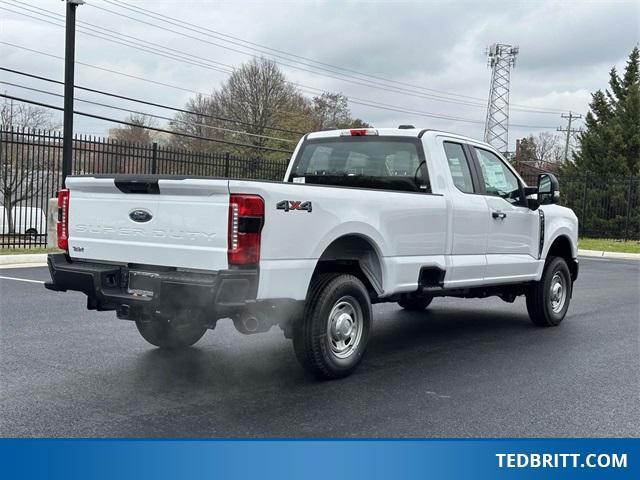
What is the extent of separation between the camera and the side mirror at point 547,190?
303 inches

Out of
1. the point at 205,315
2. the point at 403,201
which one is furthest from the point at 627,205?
the point at 205,315

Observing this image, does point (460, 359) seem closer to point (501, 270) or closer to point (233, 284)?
point (501, 270)

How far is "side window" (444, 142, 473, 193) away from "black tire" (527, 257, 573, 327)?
187 cm

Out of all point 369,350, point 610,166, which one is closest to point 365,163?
point 369,350

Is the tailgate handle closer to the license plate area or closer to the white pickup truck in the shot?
the white pickup truck

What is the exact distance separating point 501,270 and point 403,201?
190 centimetres

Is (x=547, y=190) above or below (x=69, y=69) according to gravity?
below

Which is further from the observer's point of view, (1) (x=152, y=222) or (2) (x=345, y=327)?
(2) (x=345, y=327)

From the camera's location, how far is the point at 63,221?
226 inches

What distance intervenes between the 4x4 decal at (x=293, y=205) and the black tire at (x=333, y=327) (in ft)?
2.30

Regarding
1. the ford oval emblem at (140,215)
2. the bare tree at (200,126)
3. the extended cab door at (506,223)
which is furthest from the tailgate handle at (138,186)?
the bare tree at (200,126)

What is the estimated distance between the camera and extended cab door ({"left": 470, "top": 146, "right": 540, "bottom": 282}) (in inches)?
282

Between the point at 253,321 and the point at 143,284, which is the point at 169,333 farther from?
the point at 253,321

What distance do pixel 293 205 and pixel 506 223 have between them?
129 inches
